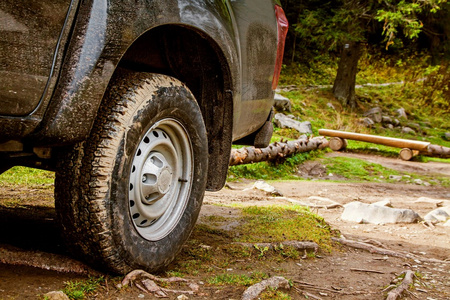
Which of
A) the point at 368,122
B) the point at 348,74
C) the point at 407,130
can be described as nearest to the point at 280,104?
the point at 368,122

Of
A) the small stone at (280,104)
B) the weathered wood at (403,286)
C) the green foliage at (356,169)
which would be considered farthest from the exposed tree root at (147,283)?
the small stone at (280,104)

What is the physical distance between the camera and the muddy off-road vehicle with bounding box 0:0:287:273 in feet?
6.06

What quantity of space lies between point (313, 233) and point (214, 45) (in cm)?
198

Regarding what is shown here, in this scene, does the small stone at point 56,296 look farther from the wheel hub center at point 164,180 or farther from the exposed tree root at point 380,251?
the exposed tree root at point 380,251

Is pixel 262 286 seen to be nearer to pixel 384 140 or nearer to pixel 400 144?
pixel 400 144

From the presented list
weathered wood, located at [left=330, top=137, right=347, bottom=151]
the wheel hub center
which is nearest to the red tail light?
the wheel hub center

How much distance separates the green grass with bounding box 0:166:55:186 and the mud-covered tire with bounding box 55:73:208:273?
3.16 m

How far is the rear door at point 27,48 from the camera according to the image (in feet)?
5.63

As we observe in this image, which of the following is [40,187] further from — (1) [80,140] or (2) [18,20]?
(2) [18,20]

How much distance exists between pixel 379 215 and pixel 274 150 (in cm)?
541

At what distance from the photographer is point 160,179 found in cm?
261

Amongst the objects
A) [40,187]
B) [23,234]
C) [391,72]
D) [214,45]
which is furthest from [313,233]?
[391,72]

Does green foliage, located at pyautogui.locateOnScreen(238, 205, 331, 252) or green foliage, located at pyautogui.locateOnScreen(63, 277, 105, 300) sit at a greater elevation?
green foliage, located at pyautogui.locateOnScreen(63, 277, 105, 300)

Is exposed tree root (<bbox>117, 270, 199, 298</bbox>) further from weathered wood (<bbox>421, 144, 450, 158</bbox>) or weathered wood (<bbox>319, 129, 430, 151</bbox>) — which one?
weathered wood (<bbox>421, 144, 450, 158</bbox>)
